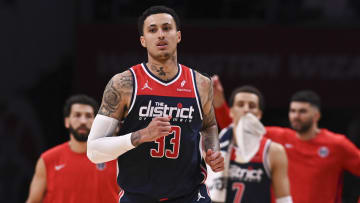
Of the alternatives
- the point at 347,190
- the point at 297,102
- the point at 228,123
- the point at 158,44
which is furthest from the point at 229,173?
the point at 347,190

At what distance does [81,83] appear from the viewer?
11039 millimetres

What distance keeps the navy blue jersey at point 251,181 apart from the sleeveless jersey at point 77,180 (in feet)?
3.61

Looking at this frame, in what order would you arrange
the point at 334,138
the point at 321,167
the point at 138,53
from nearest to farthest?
the point at 321,167 → the point at 334,138 → the point at 138,53

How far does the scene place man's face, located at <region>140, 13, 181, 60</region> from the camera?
4.52 meters

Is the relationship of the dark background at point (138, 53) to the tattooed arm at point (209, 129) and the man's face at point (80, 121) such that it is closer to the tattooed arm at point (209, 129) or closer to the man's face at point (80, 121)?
the man's face at point (80, 121)

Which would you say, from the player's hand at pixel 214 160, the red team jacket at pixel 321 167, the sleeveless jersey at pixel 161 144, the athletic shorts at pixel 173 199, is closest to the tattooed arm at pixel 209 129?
the player's hand at pixel 214 160

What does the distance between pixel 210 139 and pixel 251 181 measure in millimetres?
2107

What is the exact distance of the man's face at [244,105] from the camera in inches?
282

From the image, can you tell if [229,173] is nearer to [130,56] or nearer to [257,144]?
[257,144]

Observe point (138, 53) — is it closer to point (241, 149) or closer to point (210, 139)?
point (241, 149)

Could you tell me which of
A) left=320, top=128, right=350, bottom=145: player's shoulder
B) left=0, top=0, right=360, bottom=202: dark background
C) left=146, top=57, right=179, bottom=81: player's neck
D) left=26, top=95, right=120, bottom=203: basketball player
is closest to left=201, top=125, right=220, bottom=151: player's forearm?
left=146, top=57, right=179, bottom=81: player's neck

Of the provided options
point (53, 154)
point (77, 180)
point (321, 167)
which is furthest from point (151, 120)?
point (321, 167)

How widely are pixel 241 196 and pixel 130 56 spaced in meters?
4.60

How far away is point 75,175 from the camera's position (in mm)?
6535
